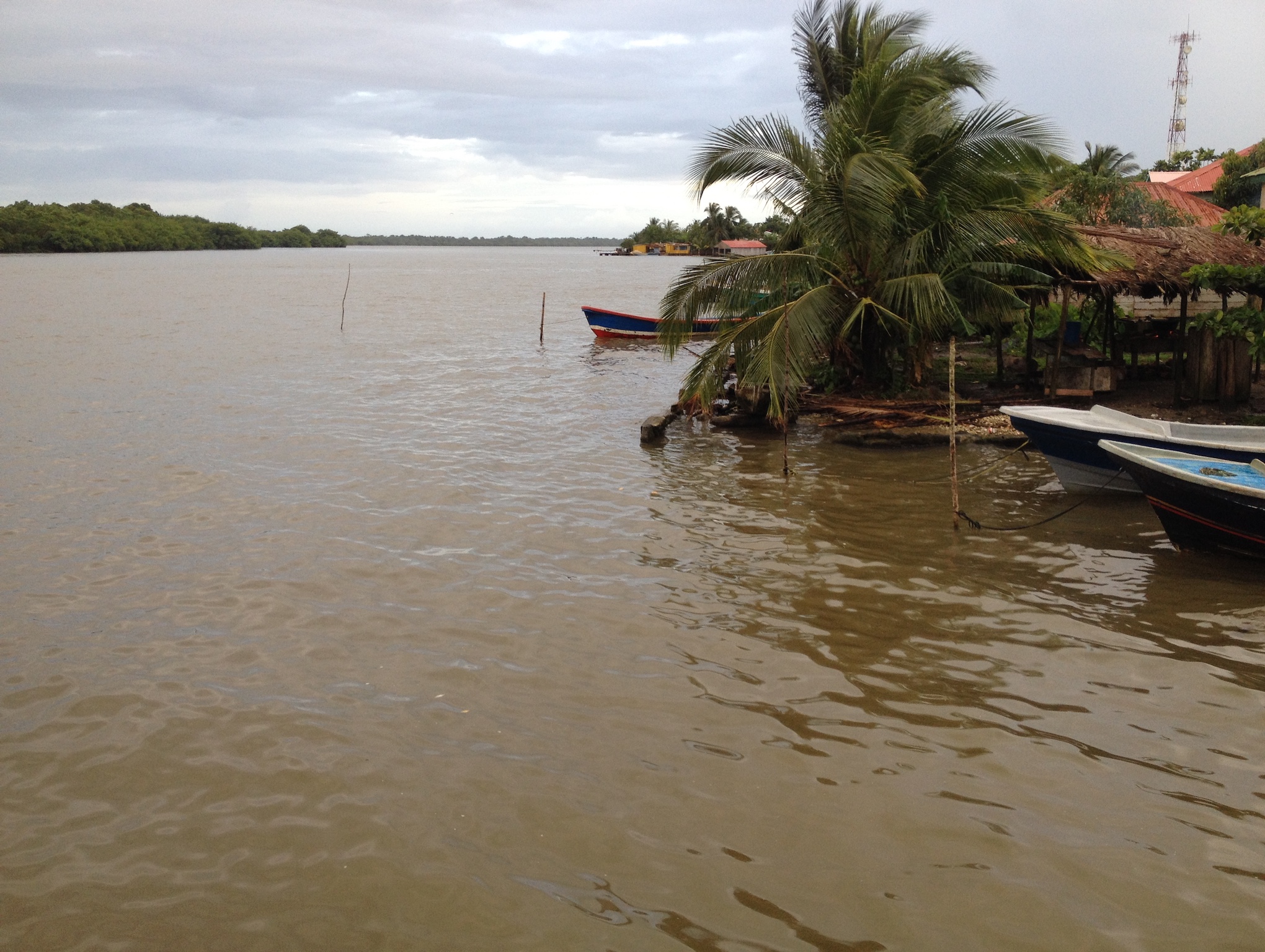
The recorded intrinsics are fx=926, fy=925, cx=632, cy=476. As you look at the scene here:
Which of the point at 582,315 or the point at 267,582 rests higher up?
the point at 582,315

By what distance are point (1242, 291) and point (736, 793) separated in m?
12.3

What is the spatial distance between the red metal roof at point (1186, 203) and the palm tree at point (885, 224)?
17365mm

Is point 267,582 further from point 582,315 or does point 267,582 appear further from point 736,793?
point 582,315

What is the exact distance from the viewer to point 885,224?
509 inches

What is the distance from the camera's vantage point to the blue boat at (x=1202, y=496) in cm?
748

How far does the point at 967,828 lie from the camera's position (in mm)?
4445

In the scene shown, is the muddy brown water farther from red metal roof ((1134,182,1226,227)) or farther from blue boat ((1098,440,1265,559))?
red metal roof ((1134,182,1226,227))

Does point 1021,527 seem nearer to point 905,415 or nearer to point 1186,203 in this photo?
point 905,415

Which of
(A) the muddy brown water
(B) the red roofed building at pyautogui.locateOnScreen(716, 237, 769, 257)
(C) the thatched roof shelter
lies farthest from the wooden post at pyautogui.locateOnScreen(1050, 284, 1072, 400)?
(B) the red roofed building at pyautogui.locateOnScreen(716, 237, 769, 257)

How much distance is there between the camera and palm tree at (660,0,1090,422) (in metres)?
12.7

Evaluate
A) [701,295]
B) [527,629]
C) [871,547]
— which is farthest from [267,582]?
[701,295]

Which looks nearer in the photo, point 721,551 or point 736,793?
point 736,793

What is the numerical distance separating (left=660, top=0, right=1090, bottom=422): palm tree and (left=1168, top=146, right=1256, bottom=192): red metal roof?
30809 mm

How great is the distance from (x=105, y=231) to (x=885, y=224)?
132833 mm
